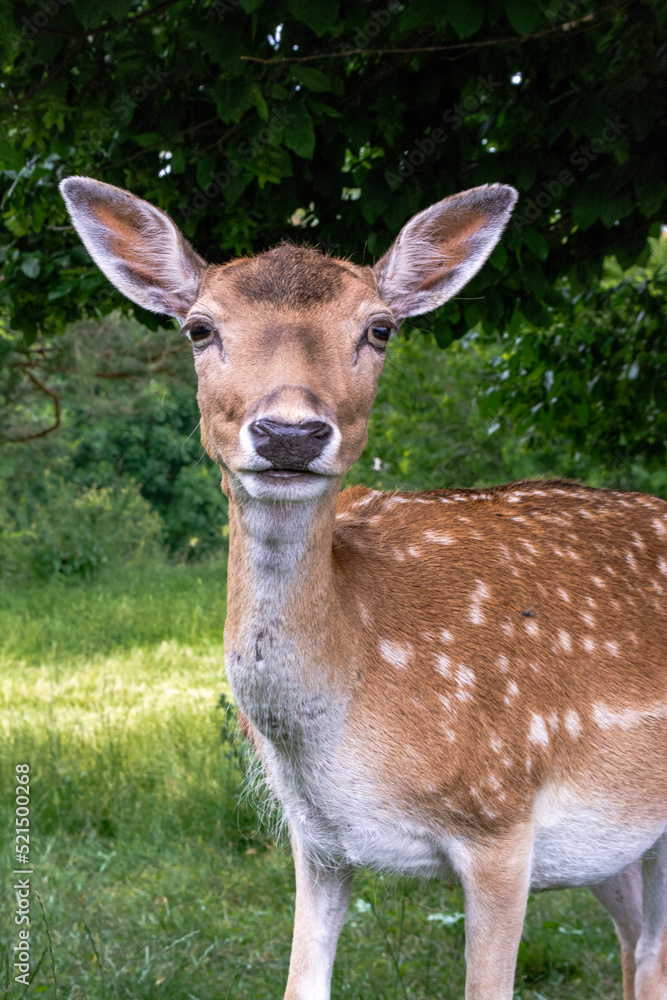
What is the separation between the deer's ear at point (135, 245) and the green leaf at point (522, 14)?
1068mm

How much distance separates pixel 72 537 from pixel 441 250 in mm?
16613

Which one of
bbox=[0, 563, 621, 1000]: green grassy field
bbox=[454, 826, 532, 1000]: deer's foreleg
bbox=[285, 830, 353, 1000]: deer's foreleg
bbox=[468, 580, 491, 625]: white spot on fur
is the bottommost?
bbox=[0, 563, 621, 1000]: green grassy field

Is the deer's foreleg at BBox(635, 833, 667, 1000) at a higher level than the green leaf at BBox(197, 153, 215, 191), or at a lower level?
lower

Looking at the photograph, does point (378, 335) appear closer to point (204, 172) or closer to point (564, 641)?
point (564, 641)

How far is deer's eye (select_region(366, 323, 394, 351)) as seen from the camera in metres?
2.70

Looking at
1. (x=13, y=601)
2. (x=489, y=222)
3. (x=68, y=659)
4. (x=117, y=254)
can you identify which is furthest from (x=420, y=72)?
(x=13, y=601)

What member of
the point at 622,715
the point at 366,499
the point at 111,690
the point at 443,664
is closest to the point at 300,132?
the point at 366,499

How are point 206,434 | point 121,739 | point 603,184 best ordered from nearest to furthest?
point 206,434, point 603,184, point 121,739

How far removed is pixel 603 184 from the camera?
11.8 feet

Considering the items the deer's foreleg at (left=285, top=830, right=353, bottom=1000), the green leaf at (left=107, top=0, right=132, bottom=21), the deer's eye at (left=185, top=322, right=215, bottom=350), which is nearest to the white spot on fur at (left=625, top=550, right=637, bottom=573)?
the deer's foreleg at (left=285, top=830, right=353, bottom=1000)

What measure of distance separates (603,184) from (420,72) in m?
0.74

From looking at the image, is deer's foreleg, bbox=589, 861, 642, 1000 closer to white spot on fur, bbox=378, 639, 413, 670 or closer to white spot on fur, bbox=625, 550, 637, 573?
white spot on fur, bbox=625, 550, 637, 573

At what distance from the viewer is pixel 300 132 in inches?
123

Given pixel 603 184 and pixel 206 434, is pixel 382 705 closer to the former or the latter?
pixel 206 434
